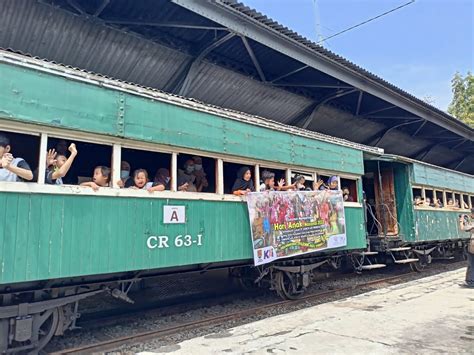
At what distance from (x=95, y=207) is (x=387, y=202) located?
884 cm

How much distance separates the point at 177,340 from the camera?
4746mm

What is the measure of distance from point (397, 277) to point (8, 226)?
9301 mm

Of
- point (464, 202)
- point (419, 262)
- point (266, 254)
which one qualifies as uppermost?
point (464, 202)

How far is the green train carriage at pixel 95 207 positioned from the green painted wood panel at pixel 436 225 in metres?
6.57

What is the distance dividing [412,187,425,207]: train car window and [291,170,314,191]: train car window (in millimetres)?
4765

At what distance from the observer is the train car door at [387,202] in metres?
10.3

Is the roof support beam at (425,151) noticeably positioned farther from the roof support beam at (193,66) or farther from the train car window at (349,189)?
the roof support beam at (193,66)

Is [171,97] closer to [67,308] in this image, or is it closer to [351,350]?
[67,308]

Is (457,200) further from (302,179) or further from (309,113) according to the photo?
(302,179)

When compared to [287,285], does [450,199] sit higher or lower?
higher

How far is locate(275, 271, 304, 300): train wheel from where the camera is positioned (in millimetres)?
6848

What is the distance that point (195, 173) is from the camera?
5637 mm

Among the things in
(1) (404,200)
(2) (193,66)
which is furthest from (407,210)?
(2) (193,66)

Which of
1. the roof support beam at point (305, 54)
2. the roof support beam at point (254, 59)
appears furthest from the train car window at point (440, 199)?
the roof support beam at point (254, 59)
